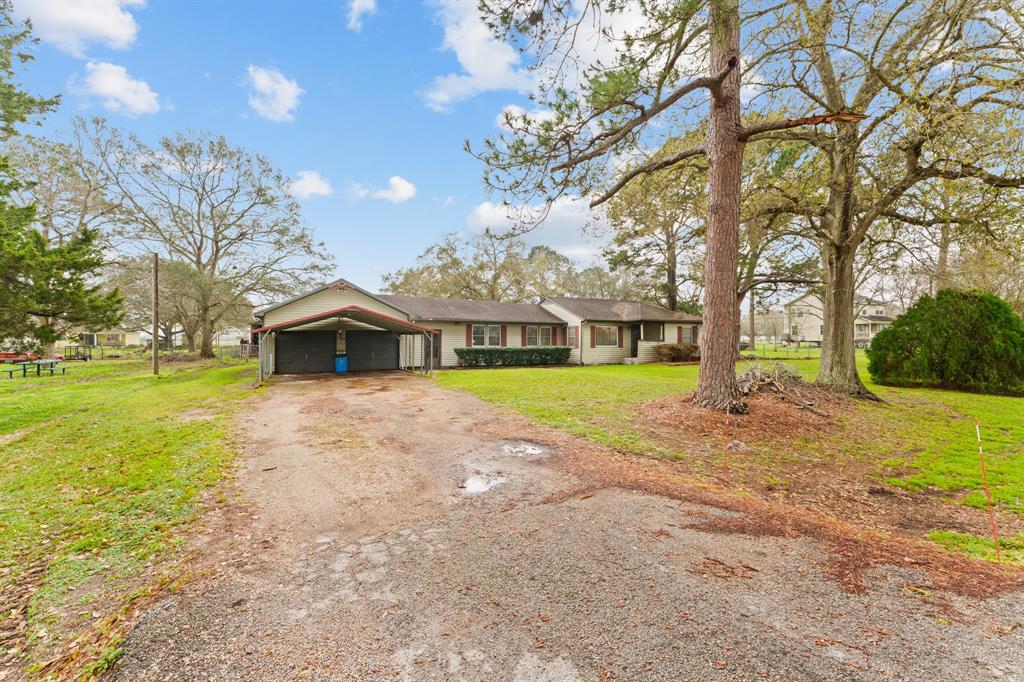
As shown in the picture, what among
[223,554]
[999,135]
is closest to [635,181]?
[999,135]

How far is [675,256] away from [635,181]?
16.6 meters

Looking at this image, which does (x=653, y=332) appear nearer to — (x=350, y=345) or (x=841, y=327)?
(x=841, y=327)

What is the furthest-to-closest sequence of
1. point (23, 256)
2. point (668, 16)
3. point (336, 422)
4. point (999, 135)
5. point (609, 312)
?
point (609, 312) → point (336, 422) → point (23, 256) → point (999, 135) → point (668, 16)

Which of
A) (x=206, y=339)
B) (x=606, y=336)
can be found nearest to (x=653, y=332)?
(x=606, y=336)

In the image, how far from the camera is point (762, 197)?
11.2 metres

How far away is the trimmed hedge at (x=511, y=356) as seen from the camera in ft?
71.7

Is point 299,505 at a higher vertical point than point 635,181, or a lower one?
lower

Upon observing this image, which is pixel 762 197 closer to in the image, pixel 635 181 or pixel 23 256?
pixel 635 181

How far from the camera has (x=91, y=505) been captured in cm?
432

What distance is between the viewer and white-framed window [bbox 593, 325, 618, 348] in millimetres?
24828

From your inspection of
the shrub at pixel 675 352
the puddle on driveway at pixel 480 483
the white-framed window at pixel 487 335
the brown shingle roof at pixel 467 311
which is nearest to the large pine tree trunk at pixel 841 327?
the puddle on driveway at pixel 480 483

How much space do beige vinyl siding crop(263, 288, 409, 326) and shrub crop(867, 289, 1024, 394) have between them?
769 inches

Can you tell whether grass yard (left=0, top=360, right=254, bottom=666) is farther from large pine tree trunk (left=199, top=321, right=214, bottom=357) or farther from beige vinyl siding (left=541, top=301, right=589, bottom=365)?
large pine tree trunk (left=199, top=321, right=214, bottom=357)

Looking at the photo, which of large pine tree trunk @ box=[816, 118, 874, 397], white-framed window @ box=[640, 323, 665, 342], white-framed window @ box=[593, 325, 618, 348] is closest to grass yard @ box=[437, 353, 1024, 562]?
large pine tree trunk @ box=[816, 118, 874, 397]
